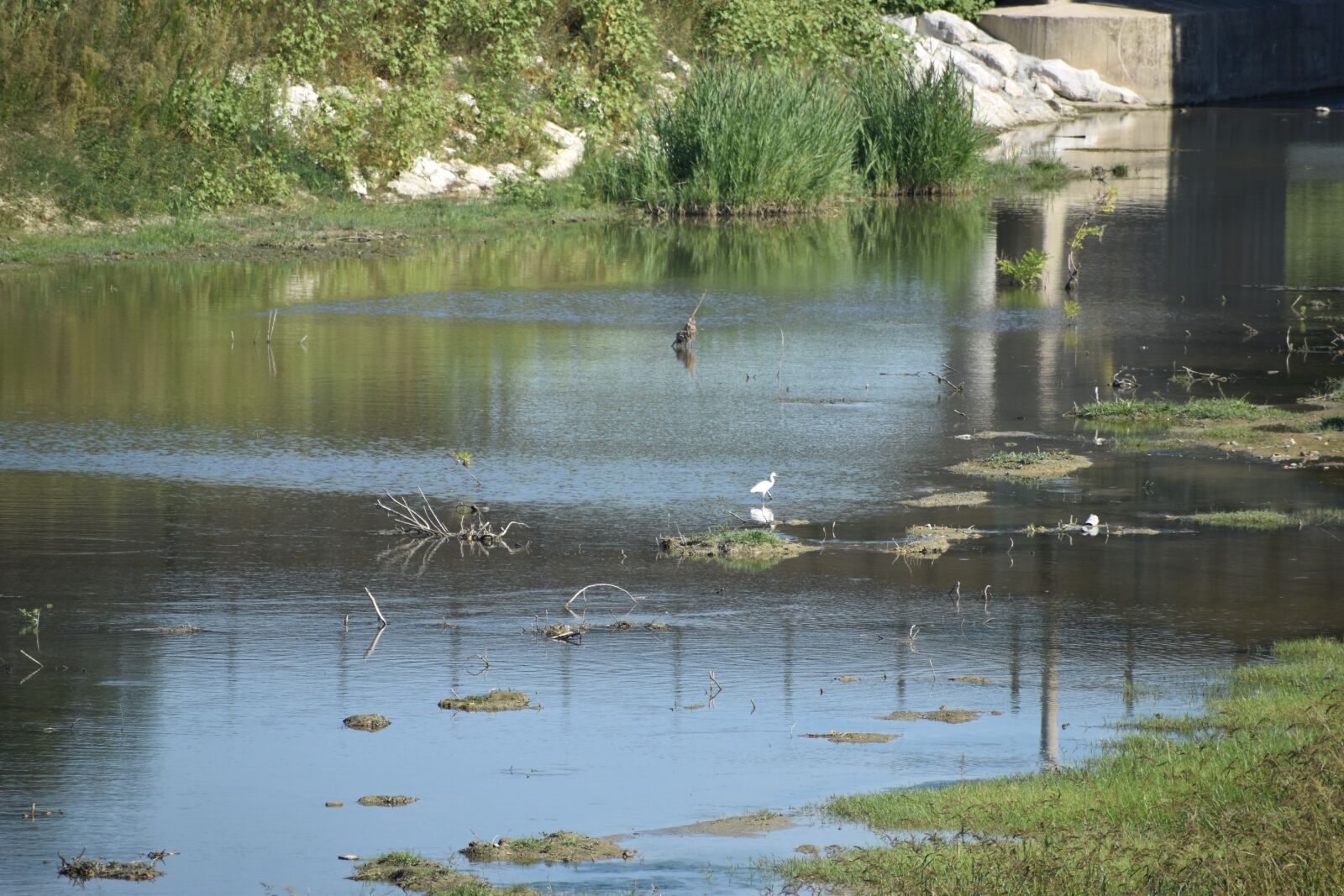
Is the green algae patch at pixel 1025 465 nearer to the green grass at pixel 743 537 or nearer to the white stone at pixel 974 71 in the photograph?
the green grass at pixel 743 537

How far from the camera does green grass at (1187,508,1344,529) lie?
36.0ft

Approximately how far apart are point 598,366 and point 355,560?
6.32 metres

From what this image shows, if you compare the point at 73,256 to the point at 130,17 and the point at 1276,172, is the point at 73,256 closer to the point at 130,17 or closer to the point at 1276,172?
the point at 130,17

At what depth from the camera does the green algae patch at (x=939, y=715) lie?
7.89 meters

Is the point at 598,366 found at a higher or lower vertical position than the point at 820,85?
lower

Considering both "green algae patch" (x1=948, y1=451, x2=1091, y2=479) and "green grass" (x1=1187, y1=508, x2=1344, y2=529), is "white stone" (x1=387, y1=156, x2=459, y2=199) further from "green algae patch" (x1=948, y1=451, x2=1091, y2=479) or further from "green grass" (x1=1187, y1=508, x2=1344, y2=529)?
"green grass" (x1=1187, y1=508, x2=1344, y2=529)

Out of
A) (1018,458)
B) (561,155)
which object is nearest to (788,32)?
(561,155)

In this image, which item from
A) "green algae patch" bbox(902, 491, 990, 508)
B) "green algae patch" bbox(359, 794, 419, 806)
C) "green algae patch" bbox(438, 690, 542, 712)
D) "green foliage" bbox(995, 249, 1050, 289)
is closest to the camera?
"green algae patch" bbox(359, 794, 419, 806)

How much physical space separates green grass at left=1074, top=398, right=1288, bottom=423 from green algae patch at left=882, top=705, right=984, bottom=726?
21.3ft

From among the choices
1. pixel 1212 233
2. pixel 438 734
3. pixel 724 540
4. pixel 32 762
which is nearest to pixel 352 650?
pixel 438 734

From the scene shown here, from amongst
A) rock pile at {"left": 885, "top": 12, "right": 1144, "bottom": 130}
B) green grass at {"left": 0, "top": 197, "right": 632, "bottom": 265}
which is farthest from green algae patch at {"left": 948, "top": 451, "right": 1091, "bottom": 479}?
rock pile at {"left": 885, "top": 12, "right": 1144, "bottom": 130}

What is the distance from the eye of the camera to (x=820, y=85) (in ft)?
102

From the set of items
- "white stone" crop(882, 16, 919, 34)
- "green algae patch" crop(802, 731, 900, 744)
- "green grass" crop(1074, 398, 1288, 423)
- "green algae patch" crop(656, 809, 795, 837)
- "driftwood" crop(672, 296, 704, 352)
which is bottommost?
"green algae patch" crop(656, 809, 795, 837)

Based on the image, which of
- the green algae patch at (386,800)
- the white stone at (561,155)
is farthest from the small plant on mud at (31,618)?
the white stone at (561,155)
